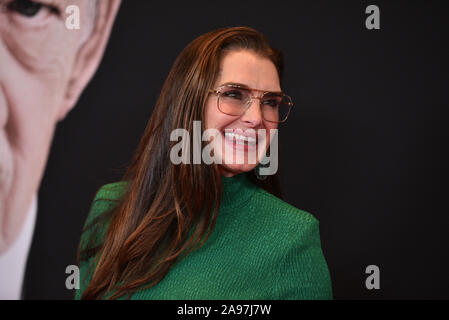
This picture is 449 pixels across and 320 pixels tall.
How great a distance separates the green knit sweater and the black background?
47 centimetres

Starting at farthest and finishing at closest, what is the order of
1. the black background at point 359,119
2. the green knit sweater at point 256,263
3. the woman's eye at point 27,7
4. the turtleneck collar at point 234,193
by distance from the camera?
the woman's eye at point 27,7 < the black background at point 359,119 < the turtleneck collar at point 234,193 < the green knit sweater at point 256,263

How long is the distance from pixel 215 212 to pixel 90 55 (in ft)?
2.88

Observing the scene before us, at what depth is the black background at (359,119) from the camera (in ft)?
4.57

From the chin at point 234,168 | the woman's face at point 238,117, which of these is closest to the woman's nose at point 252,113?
the woman's face at point 238,117

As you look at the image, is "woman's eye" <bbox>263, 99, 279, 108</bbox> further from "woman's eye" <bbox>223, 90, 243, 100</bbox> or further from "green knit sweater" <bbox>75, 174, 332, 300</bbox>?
"green knit sweater" <bbox>75, 174, 332, 300</bbox>

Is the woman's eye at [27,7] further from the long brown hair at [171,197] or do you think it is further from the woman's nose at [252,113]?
the woman's nose at [252,113]

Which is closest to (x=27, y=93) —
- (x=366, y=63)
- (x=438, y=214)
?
(x=366, y=63)

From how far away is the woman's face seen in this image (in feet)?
3.34

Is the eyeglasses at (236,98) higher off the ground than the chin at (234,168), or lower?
higher

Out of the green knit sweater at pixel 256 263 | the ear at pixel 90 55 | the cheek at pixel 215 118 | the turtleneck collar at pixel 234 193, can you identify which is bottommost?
the green knit sweater at pixel 256 263

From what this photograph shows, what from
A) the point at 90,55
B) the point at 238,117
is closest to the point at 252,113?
the point at 238,117
